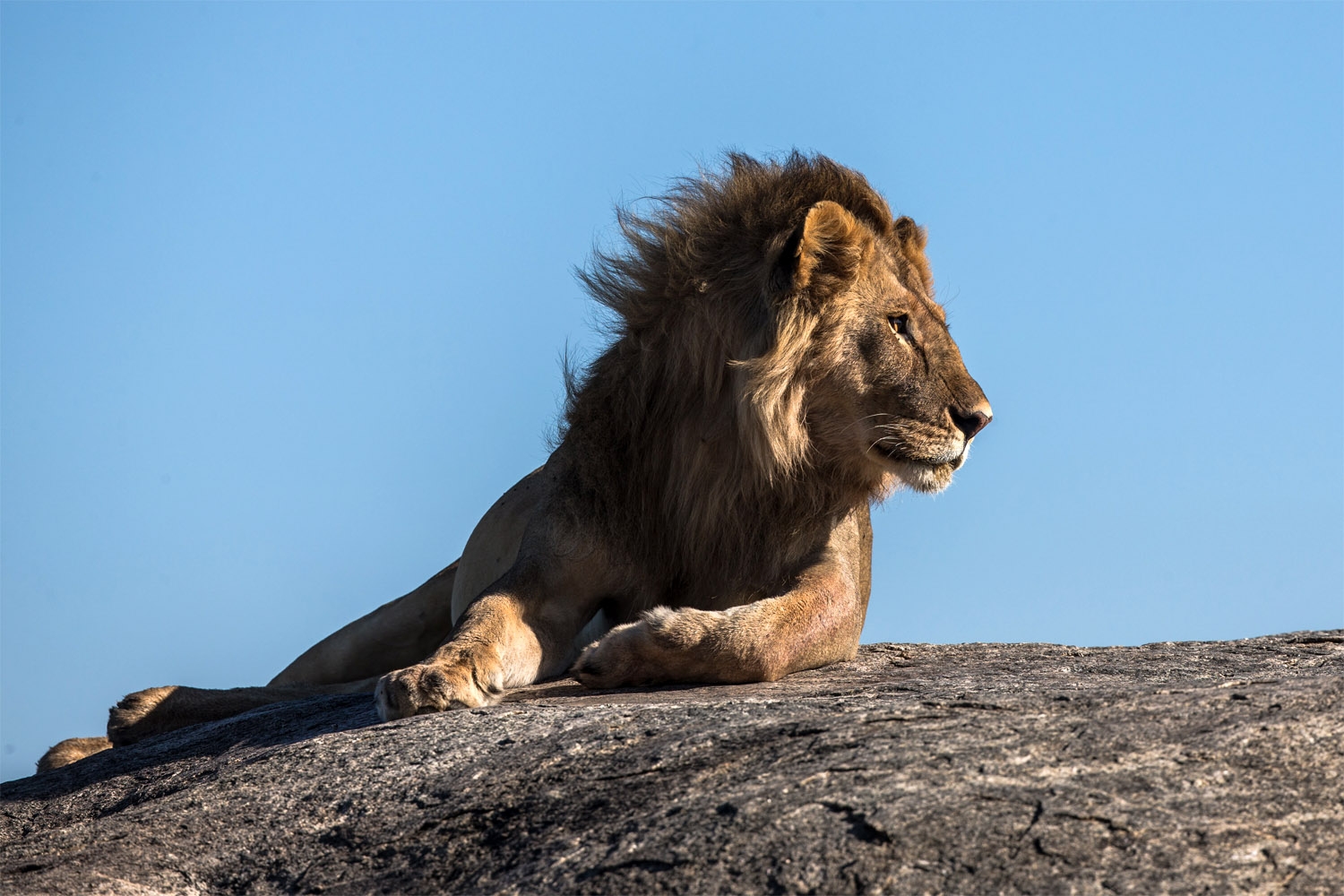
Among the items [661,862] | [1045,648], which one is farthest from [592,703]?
[1045,648]

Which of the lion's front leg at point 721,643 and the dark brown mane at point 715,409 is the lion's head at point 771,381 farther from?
the lion's front leg at point 721,643

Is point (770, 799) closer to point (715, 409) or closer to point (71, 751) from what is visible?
point (715, 409)

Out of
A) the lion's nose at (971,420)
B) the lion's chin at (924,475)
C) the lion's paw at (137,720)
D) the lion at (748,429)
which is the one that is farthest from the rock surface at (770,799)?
the lion's paw at (137,720)

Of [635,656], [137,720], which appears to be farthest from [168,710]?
[635,656]

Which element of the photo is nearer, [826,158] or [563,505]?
[563,505]

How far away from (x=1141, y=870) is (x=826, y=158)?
12.4ft

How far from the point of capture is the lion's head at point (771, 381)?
5246 mm

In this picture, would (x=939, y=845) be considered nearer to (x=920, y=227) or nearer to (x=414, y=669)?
(x=414, y=669)

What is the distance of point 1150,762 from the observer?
10.2ft

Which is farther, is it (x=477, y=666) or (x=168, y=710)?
(x=168, y=710)

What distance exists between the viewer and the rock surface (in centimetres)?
278

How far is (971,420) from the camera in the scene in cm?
535

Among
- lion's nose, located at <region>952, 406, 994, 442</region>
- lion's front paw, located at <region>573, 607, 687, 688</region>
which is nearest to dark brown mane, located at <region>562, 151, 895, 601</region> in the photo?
lion's nose, located at <region>952, 406, 994, 442</region>

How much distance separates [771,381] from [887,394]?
45 cm
